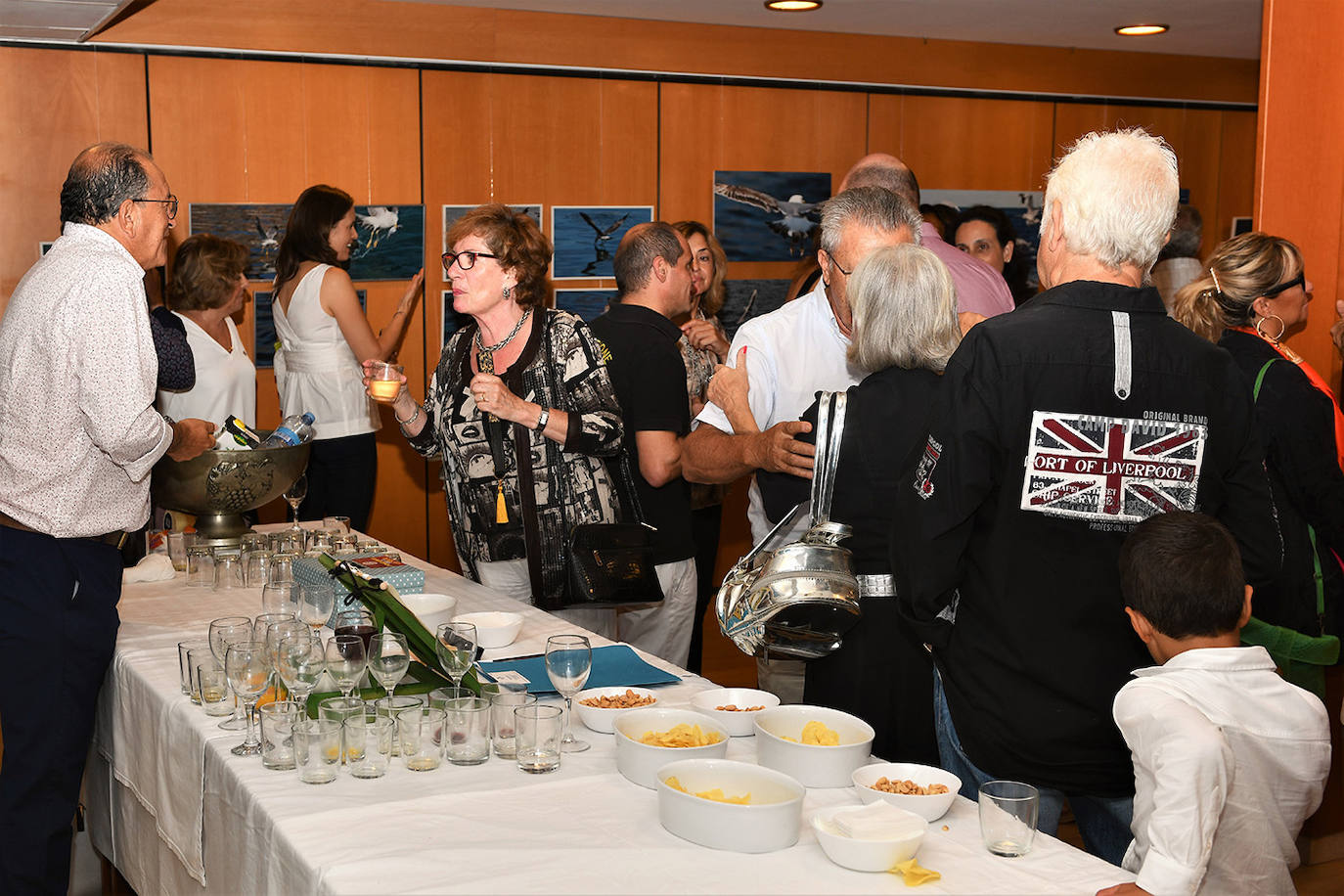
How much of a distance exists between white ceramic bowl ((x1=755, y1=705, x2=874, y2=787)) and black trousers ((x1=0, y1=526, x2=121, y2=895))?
178cm

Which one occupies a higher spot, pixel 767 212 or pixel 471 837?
pixel 767 212

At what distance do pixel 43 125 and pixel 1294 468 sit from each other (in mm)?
5392

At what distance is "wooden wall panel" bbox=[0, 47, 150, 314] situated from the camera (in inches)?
230

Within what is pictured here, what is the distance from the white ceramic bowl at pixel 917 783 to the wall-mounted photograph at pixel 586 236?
531 cm

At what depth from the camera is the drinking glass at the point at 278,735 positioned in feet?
7.29

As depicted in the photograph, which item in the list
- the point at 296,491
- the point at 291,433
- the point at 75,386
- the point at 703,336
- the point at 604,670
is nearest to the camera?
the point at 604,670

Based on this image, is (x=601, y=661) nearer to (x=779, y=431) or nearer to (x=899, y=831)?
(x=779, y=431)

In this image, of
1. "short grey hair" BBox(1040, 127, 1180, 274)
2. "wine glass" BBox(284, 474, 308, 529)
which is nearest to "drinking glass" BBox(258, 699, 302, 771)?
"short grey hair" BBox(1040, 127, 1180, 274)

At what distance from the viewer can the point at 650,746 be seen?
6.94 ft

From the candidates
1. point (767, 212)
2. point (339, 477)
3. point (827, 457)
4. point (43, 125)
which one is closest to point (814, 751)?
point (827, 457)

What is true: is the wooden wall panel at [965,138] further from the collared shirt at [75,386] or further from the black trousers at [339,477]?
the collared shirt at [75,386]

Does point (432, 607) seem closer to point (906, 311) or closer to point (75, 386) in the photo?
point (75, 386)

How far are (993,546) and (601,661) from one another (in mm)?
1005

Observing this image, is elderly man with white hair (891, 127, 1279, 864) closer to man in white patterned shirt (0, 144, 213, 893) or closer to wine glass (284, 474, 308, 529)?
man in white patterned shirt (0, 144, 213, 893)
